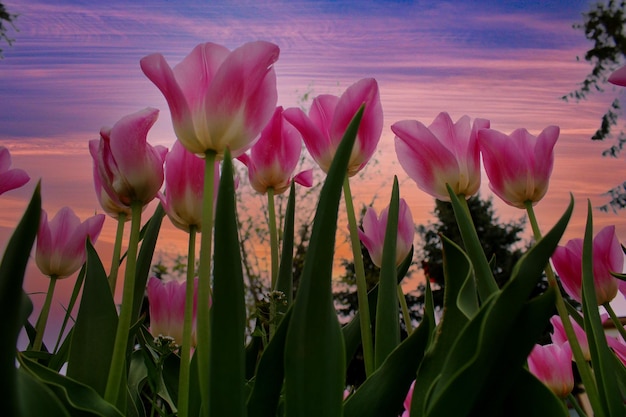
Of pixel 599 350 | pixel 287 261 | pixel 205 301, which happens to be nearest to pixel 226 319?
pixel 205 301

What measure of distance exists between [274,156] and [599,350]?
427 mm

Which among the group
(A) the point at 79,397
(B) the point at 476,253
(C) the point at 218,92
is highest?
(C) the point at 218,92

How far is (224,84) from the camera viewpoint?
478 millimetres

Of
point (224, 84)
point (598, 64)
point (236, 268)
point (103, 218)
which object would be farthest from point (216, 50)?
point (598, 64)

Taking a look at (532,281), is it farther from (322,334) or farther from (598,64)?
(598,64)

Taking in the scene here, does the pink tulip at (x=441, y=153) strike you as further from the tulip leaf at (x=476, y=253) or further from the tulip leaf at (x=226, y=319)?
the tulip leaf at (x=226, y=319)

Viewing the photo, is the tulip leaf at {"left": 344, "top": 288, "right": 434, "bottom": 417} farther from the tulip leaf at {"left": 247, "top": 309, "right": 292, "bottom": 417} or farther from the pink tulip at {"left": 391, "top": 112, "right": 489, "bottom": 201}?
the pink tulip at {"left": 391, "top": 112, "right": 489, "bottom": 201}

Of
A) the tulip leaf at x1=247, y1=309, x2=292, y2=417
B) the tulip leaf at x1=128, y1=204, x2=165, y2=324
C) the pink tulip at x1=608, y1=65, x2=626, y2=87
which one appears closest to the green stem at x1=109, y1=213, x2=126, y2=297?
the tulip leaf at x1=128, y1=204, x2=165, y2=324

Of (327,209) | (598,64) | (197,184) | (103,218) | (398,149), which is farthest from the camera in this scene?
(598,64)

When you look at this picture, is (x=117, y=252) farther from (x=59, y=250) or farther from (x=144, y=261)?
(x=59, y=250)

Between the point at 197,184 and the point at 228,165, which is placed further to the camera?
the point at 197,184

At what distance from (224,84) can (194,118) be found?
0.04 meters

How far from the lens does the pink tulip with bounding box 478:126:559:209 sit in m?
0.68

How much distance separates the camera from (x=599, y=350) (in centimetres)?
57
